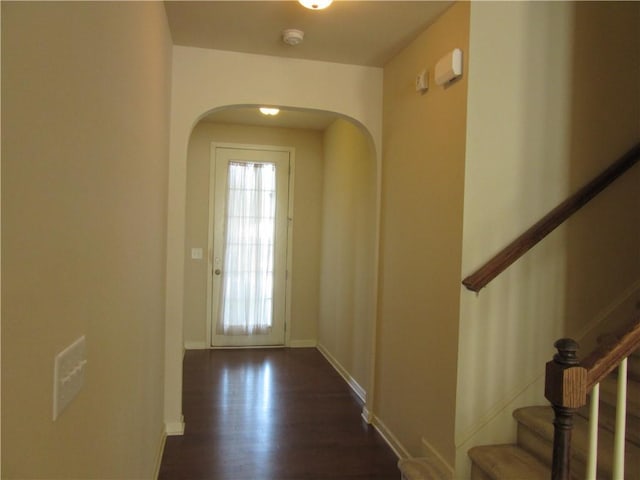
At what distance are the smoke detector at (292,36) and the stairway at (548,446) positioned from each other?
2.43m

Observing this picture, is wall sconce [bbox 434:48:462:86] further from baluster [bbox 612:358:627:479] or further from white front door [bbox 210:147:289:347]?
white front door [bbox 210:147:289:347]

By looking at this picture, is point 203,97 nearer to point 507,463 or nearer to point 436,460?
point 436,460

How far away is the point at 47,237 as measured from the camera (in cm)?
77

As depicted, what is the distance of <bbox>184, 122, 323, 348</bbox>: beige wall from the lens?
4.95 m

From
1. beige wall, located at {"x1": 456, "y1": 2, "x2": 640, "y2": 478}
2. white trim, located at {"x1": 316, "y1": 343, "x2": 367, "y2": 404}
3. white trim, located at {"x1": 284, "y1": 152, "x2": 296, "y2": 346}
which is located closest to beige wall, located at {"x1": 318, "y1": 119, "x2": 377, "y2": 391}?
white trim, located at {"x1": 316, "y1": 343, "x2": 367, "y2": 404}

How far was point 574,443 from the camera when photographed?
191 centimetres

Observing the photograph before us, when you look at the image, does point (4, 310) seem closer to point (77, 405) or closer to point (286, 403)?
point (77, 405)

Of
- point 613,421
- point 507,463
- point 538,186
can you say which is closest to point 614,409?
point 613,421

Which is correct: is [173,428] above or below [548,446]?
below

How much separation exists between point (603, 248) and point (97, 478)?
2.55 metres

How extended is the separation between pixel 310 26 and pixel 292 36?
0.12 metres

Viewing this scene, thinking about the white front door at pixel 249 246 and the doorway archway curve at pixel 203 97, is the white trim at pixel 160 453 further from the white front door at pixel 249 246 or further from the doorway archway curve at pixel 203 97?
the white front door at pixel 249 246

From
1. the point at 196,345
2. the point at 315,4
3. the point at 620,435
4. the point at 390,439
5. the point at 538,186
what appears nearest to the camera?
the point at 620,435

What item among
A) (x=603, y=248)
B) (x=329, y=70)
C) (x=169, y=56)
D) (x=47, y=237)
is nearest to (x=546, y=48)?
(x=603, y=248)
